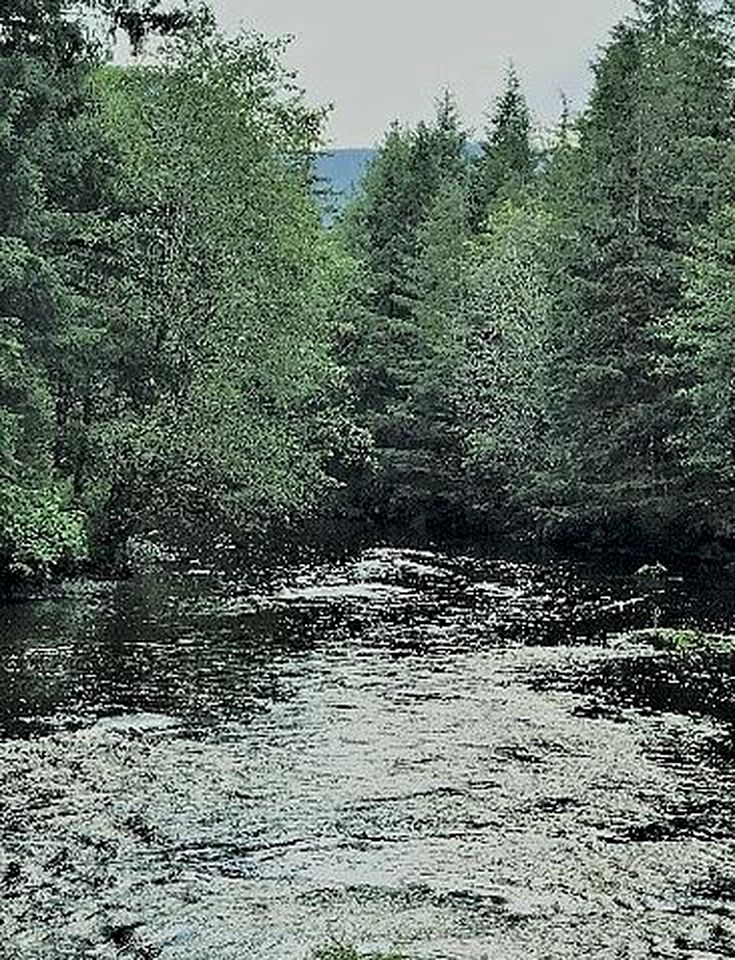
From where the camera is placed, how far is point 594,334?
38406 mm

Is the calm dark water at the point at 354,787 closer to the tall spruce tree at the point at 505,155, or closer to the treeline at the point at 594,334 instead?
the treeline at the point at 594,334

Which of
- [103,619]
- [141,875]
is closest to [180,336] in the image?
[103,619]

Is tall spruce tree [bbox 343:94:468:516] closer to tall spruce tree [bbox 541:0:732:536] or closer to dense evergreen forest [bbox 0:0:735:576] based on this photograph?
dense evergreen forest [bbox 0:0:735:576]

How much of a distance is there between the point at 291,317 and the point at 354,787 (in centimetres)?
2204

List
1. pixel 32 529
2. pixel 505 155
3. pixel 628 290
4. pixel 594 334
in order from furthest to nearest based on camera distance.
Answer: pixel 505 155 → pixel 594 334 → pixel 628 290 → pixel 32 529

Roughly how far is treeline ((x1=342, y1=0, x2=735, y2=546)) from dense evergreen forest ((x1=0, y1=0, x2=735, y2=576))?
0.37ft

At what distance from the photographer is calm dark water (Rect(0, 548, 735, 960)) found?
9672mm

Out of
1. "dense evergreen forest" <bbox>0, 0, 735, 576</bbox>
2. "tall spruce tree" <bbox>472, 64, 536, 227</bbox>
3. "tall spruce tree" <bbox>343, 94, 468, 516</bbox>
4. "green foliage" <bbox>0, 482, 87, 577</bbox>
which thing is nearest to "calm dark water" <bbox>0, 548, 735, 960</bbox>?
"green foliage" <bbox>0, 482, 87, 577</bbox>

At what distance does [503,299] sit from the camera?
47.9m

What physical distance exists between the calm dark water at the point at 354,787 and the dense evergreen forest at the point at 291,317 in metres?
5.67

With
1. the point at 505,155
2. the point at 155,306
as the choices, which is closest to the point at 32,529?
the point at 155,306

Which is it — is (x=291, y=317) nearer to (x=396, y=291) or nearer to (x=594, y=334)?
(x=594, y=334)

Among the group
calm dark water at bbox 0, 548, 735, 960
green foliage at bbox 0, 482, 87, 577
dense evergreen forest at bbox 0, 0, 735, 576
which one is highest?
dense evergreen forest at bbox 0, 0, 735, 576

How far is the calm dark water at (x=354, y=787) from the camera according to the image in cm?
967
